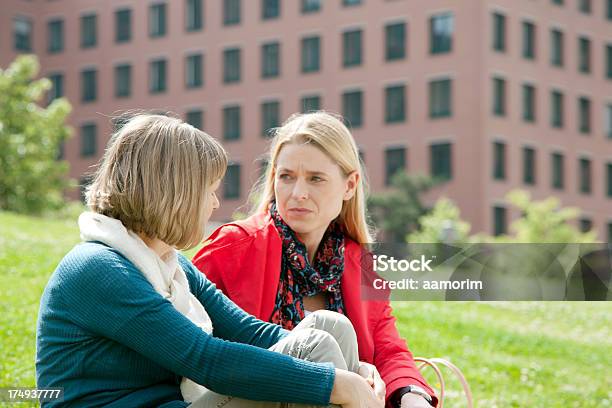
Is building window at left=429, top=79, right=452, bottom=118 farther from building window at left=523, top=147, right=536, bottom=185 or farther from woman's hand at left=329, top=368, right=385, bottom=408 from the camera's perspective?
woman's hand at left=329, top=368, right=385, bottom=408

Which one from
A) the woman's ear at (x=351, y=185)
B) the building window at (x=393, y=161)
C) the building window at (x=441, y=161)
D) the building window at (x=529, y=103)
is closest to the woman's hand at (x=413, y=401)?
the woman's ear at (x=351, y=185)

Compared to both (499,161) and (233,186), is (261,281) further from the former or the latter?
(233,186)

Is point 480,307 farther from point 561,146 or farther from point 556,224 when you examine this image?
point 561,146

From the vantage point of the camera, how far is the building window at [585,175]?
54656 mm

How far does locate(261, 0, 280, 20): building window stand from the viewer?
56906mm

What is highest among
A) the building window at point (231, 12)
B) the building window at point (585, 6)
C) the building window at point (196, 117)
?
the building window at point (231, 12)

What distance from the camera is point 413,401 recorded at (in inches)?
176

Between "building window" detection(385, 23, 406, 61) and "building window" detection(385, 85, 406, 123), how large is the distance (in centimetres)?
157

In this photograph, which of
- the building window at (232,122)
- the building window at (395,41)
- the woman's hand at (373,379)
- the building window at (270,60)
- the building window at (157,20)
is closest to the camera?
the woman's hand at (373,379)

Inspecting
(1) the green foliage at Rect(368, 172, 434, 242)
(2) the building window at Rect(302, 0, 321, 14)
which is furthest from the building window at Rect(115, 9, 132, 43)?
(1) the green foliage at Rect(368, 172, 434, 242)

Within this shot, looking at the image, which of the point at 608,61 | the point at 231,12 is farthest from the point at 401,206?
the point at 231,12

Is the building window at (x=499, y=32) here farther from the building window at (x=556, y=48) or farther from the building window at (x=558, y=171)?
the building window at (x=558, y=171)

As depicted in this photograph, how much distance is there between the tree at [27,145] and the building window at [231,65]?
24600mm

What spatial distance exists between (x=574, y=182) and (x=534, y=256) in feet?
165
